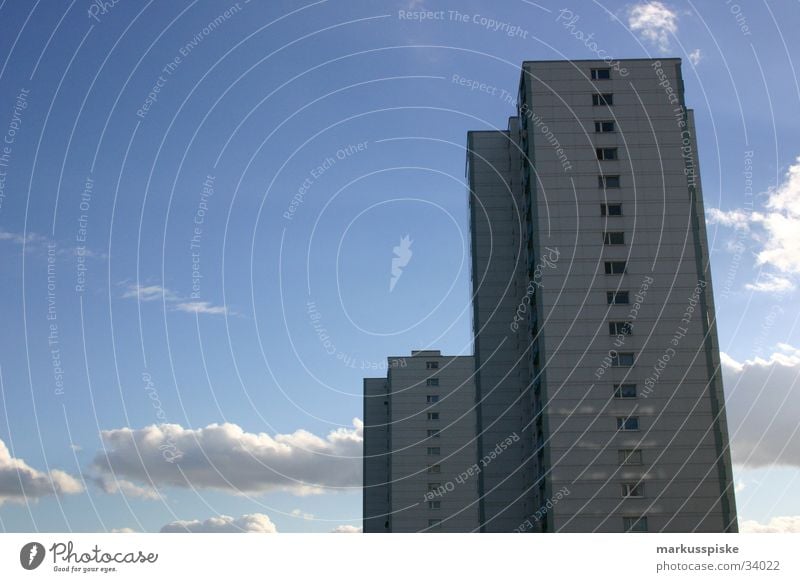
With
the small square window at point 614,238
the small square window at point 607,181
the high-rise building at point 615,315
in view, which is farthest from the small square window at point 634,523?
the small square window at point 607,181

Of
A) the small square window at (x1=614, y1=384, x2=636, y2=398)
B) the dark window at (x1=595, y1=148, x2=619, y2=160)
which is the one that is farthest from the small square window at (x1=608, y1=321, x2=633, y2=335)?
the dark window at (x1=595, y1=148, x2=619, y2=160)

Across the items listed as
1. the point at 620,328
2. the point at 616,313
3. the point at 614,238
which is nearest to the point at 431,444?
the point at 616,313

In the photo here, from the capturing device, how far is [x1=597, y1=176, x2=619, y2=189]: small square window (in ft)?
224

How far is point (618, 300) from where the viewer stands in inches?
2606

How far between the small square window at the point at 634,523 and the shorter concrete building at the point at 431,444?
228ft

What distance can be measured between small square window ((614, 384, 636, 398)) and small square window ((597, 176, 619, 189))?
51.3 ft

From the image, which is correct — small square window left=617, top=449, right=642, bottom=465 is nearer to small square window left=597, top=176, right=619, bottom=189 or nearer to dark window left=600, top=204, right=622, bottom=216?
dark window left=600, top=204, right=622, bottom=216

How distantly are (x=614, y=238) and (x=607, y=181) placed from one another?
15.3 feet

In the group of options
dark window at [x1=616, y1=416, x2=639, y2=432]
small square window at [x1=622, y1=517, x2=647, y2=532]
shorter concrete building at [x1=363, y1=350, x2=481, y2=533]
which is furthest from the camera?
shorter concrete building at [x1=363, y1=350, x2=481, y2=533]

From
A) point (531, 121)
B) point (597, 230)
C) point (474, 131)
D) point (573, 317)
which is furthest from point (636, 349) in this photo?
point (474, 131)
